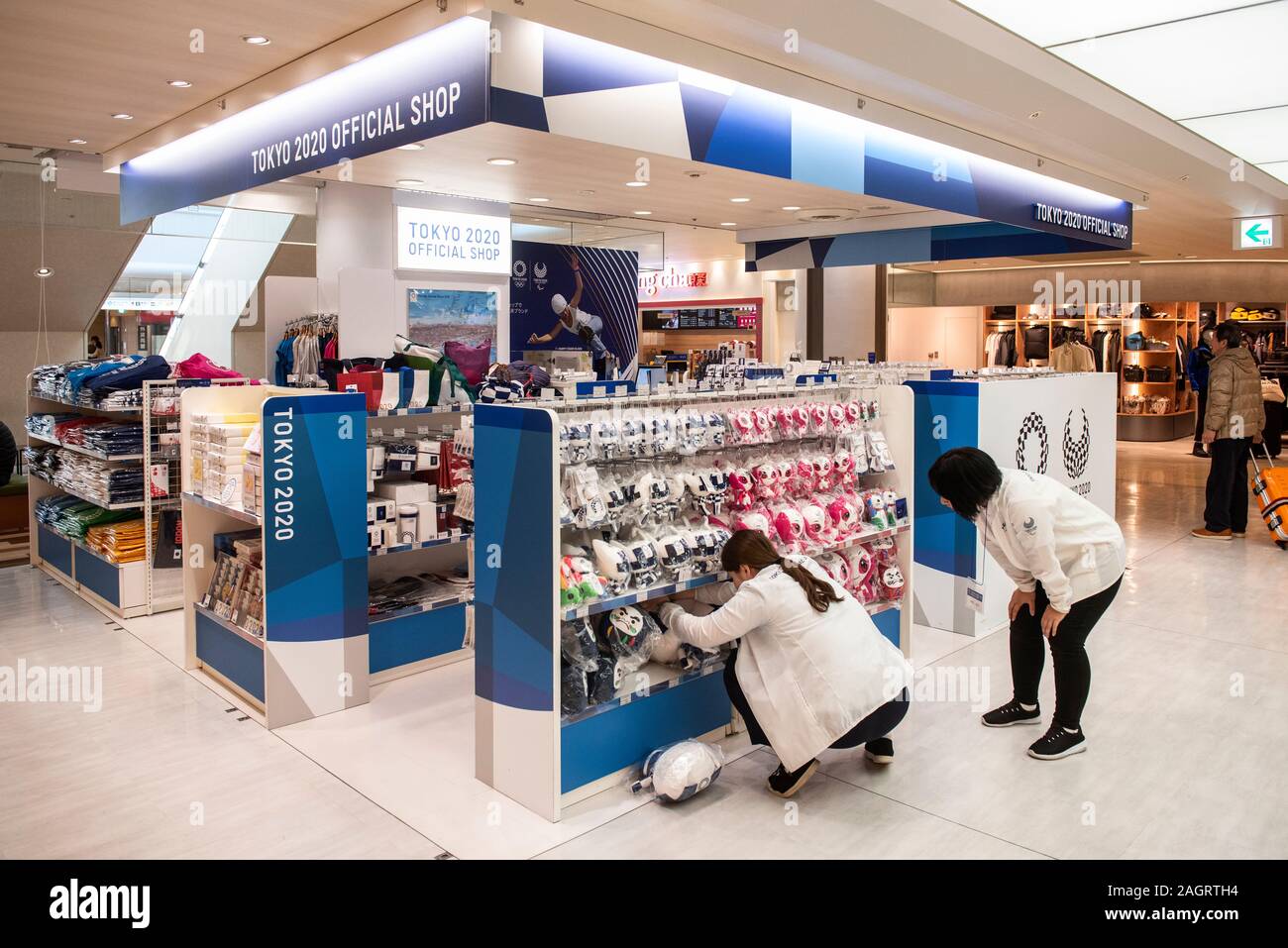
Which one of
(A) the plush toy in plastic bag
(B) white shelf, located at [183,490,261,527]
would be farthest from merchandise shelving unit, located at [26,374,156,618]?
(A) the plush toy in plastic bag

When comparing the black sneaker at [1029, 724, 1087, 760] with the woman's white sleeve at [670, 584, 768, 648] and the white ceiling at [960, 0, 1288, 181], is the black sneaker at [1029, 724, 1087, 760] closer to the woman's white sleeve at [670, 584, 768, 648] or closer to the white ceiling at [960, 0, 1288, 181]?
the woman's white sleeve at [670, 584, 768, 648]

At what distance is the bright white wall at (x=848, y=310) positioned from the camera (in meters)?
12.0

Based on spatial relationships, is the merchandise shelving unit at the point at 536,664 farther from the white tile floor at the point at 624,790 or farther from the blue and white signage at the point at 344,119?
the blue and white signage at the point at 344,119

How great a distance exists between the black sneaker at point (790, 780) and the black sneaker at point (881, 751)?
35cm

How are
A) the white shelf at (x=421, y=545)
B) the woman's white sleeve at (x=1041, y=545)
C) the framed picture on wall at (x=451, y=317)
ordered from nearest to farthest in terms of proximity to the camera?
the woman's white sleeve at (x=1041, y=545), the white shelf at (x=421, y=545), the framed picture on wall at (x=451, y=317)

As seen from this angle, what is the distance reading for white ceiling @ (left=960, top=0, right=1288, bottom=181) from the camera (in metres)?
4.23

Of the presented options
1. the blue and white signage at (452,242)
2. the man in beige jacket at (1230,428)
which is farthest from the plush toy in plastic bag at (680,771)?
the man in beige jacket at (1230,428)

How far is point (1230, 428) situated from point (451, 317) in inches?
269

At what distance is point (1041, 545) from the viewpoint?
12.4 ft

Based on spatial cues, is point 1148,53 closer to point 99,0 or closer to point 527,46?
point 527,46
